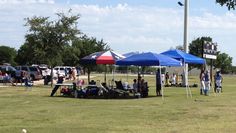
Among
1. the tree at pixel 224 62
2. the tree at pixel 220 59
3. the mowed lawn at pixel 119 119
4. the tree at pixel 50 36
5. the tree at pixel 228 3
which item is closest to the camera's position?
the tree at pixel 228 3

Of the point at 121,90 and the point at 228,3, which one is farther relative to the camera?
the point at 121,90

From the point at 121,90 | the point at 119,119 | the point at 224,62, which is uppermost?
the point at 224,62

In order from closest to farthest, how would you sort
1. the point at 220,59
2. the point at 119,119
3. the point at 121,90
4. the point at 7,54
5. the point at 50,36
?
the point at 119,119, the point at 121,90, the point at 50,36, the point at 220,59, the point at 7,54

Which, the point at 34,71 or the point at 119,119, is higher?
the point at 34,71

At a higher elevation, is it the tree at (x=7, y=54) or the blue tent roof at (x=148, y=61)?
the tree at (x=7, y=54)

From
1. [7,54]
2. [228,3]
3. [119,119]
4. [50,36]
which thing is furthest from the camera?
[7,54]

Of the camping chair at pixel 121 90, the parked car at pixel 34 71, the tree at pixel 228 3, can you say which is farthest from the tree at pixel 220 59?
the tree at pixel 228 3

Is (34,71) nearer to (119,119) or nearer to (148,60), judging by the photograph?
(148,60)

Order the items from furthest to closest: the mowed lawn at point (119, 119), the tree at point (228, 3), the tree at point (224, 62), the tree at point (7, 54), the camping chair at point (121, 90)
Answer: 1. the tree at point (7, 54)
2. the tree at point (224, 62)
3. the camping chair at point (121, 90)
4. the mowed lawn at point (119, 119)
5. the tree at point (228, 3)

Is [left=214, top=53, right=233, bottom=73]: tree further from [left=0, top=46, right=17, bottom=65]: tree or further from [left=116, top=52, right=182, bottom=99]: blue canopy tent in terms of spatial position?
[left=116, top=52, right=182, bottom=99]: blue canopy tent

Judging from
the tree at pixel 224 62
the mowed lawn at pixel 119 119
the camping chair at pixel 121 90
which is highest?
the tree at pixel 224 62

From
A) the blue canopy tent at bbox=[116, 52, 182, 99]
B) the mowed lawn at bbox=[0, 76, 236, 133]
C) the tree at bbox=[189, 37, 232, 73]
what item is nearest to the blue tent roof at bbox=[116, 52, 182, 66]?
the blue canopy tent at bbox=[116, 52, 182, 99]

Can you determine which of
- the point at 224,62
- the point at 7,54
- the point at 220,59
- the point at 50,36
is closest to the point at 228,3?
the point at 50,36

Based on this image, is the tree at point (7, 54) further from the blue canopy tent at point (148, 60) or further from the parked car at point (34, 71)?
the blue canopy tent at point (148, 60)
